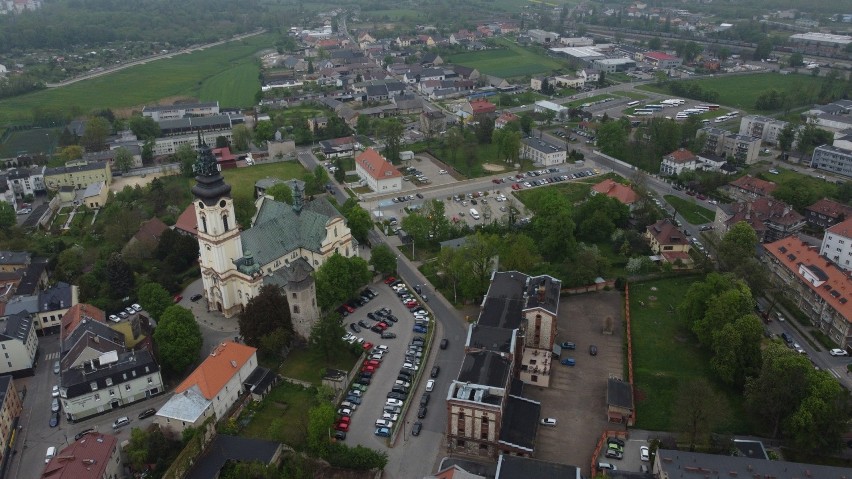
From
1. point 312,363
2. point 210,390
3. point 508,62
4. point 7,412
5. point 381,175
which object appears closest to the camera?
point 7,412

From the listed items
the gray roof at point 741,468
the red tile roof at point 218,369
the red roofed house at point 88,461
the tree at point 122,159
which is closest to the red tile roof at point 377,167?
the tree at point 122,159

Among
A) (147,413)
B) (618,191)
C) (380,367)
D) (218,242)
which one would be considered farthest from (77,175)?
(618,191)

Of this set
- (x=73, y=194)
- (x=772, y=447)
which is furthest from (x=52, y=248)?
(x=772, y=447)

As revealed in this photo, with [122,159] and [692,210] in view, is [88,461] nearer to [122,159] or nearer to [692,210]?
[692,210]

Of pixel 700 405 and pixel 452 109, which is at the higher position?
pixel 700 405

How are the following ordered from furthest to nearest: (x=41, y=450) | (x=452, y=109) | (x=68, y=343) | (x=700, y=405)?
(x=452, y=109), (x=68, y=343), (x=41, y=450), (x=700, y=405)

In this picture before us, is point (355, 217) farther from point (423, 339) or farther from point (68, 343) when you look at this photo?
point (68, 343)

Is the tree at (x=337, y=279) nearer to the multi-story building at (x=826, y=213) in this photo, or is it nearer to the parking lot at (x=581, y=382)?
the parking lot at (x=581, y=382)
